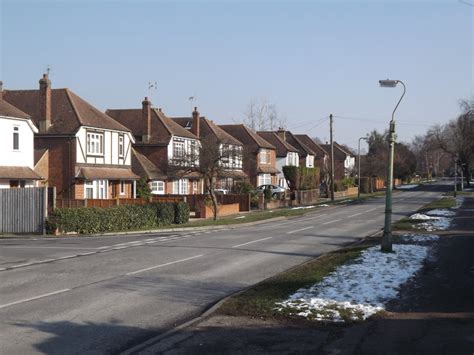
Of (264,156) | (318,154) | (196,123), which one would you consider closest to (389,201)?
(196,123)

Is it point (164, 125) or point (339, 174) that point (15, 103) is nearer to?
point (164, 125)

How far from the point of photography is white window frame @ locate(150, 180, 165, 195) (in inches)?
2030

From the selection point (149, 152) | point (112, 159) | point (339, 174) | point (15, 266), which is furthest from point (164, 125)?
point (339, 174)

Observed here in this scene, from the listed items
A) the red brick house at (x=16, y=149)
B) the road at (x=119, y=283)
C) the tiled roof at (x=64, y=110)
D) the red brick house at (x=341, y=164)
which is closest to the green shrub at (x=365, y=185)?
the red brick house at (x=341, y=164)

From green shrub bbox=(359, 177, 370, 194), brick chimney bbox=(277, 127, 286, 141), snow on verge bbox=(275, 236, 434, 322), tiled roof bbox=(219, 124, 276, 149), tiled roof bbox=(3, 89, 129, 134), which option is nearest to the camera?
snow on verge bbox=(275, 236, 434, 322)

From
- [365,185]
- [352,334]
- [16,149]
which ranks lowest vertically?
[352,334]

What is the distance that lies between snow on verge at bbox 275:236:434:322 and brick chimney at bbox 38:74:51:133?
30771 millimetres

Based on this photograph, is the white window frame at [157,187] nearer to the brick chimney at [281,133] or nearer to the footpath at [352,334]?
the brick chimney at [281,133]

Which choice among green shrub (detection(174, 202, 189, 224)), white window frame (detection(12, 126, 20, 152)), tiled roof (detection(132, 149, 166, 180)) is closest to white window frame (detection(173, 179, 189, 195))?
tiled roof (detection(132, 149, 166, 180))

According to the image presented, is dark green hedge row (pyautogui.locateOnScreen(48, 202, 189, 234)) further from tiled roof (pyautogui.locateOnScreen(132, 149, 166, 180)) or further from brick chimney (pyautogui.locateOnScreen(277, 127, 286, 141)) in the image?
brick chimney (pyautogui.locateOnScreen(277, 127, 286, 141))

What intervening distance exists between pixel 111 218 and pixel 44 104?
47.4ft

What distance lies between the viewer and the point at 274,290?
11.7 meters

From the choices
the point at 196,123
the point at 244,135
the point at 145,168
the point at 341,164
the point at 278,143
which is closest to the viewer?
the point at 145,168

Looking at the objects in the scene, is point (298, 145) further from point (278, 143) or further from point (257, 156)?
point (257, 156)
